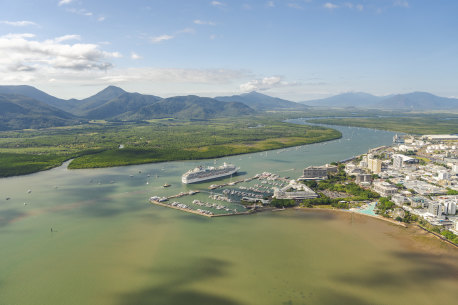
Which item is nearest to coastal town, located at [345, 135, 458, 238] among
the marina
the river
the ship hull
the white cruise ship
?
the river

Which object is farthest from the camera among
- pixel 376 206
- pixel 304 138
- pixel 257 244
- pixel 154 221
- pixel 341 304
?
pixel 304 138

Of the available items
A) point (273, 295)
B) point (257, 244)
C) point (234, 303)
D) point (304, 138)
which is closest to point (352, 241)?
point (257, 244)

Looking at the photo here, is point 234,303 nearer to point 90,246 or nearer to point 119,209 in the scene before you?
point 90,246

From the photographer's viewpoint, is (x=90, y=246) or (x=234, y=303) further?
(x=90, y=246)

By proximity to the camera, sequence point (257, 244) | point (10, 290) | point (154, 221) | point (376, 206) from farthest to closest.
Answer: point (376, 206), point (154, 221), point (257, 244), point (10, 290)

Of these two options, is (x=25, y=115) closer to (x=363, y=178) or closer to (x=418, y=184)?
(x=363, y=178)

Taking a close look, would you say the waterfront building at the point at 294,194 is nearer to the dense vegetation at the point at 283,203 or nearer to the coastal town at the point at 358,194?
the coastal town at the point at 358,194

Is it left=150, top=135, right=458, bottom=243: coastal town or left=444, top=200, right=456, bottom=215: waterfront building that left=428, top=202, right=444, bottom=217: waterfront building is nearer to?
left=150, top=135, right=458, bottom=243: coastal town
